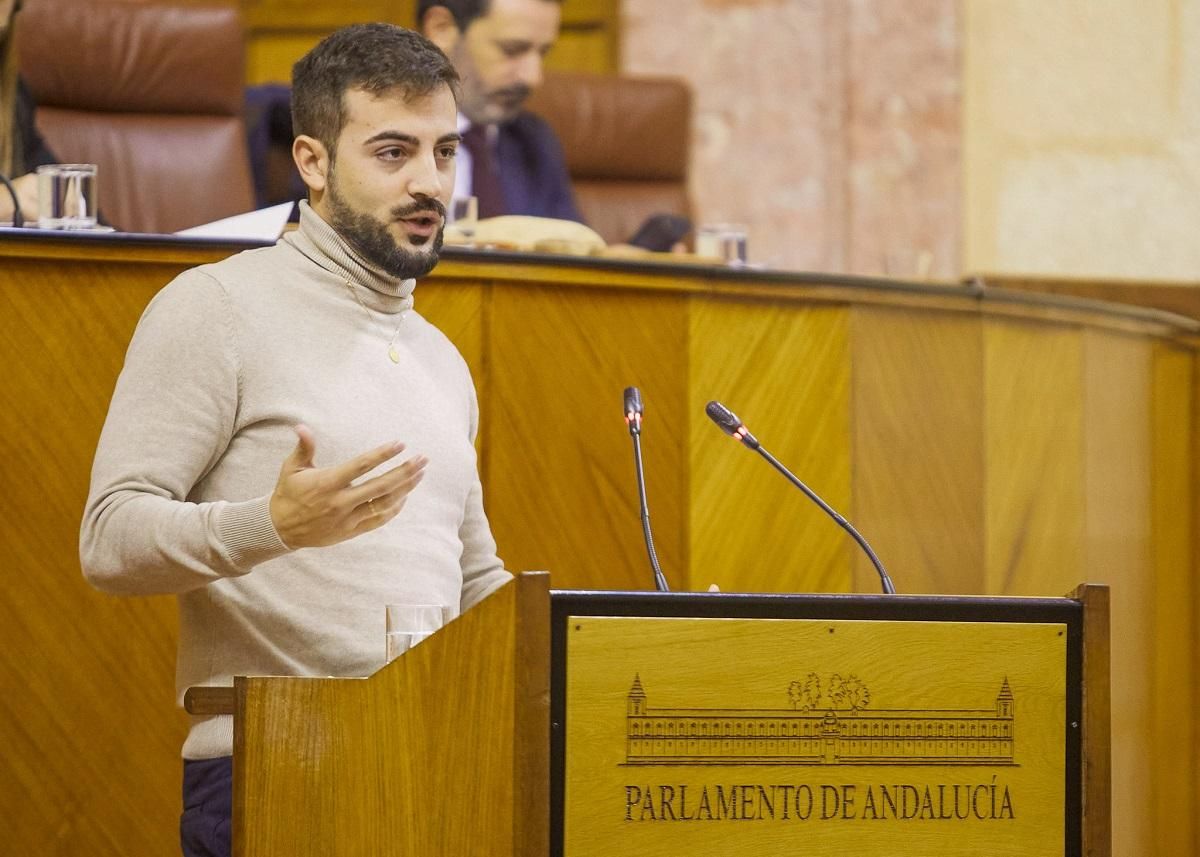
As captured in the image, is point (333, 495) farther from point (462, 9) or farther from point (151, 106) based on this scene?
point (151, 106)

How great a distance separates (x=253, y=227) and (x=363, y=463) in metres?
1.01

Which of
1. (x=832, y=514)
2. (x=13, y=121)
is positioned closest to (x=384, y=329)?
(x=832, y=514)

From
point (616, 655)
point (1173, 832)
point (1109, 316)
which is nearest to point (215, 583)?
point (616, 655)

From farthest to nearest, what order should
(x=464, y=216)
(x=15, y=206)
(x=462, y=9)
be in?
1. (x=462, y=9)
2. (x=464, y=216)
3. (x=15, y=206)

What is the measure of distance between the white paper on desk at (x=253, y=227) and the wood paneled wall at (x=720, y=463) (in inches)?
1.8

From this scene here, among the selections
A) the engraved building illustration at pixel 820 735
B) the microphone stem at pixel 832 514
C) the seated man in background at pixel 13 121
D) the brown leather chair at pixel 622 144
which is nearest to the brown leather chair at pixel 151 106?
the seated man in background at pixel 13 121

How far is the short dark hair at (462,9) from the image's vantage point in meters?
3.38

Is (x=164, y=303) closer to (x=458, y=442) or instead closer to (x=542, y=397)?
(x=458, y=442)

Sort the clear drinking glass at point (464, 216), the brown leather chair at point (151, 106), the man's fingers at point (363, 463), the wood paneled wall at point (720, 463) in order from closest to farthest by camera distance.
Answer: the man's fingers at point (363, 463)
the wood paneled wall at point (720, 463)
the clear drinking glass at point (464, 216)
the brown leather chair at point (151, 106)

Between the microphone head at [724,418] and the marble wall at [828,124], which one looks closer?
the microphone head at [724,418]

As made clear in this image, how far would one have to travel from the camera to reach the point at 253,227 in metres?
2.20

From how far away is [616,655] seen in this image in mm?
1297

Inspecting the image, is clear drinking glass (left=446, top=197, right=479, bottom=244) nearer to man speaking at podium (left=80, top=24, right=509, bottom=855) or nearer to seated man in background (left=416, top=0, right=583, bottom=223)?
seated man in background (left=416, top=0, right=583, bottom=223)

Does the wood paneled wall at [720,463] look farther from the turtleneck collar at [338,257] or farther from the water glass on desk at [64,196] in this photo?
the turtleneck collar at [338,257]
